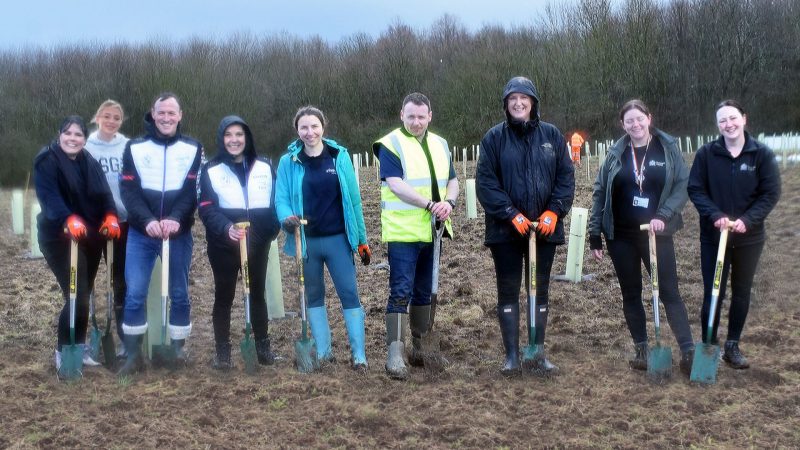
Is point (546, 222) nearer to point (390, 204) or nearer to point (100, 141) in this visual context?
point (390, 204)

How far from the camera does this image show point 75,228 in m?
5.21

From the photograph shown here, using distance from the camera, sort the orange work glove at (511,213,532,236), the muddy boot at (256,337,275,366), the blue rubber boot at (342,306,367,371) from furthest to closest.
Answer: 1. the muddy boot at (256,337,275,366)
2. the blue rubber boot at (342,306,367,371)
3. the orange work glove at (511,213,532,236)

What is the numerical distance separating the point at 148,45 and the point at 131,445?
3377 centimetres

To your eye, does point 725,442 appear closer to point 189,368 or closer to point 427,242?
point 427,242

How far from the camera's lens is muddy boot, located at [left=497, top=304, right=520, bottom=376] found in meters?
5.33

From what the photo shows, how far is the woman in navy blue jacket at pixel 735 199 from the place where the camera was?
17.4 ft

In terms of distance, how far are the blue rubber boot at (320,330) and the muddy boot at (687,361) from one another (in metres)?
2.37

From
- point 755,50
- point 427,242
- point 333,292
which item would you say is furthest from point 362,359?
point 755,50

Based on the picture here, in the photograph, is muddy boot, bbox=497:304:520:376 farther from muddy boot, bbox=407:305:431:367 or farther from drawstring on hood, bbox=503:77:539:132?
drawstring on hood, bbox=503:77:539:132

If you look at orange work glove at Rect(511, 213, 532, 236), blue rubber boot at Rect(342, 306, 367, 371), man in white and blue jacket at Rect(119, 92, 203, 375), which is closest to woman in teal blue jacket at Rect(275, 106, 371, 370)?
blue rubber boot at Rect(342, 306, 367, 371)

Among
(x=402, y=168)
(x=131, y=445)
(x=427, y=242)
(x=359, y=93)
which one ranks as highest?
(x=359, y=93)

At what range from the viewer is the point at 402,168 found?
541cm

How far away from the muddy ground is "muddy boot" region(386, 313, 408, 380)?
0.38ft

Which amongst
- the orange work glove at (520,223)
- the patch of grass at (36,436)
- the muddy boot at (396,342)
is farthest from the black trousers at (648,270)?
the patch of grass at (36,436)
